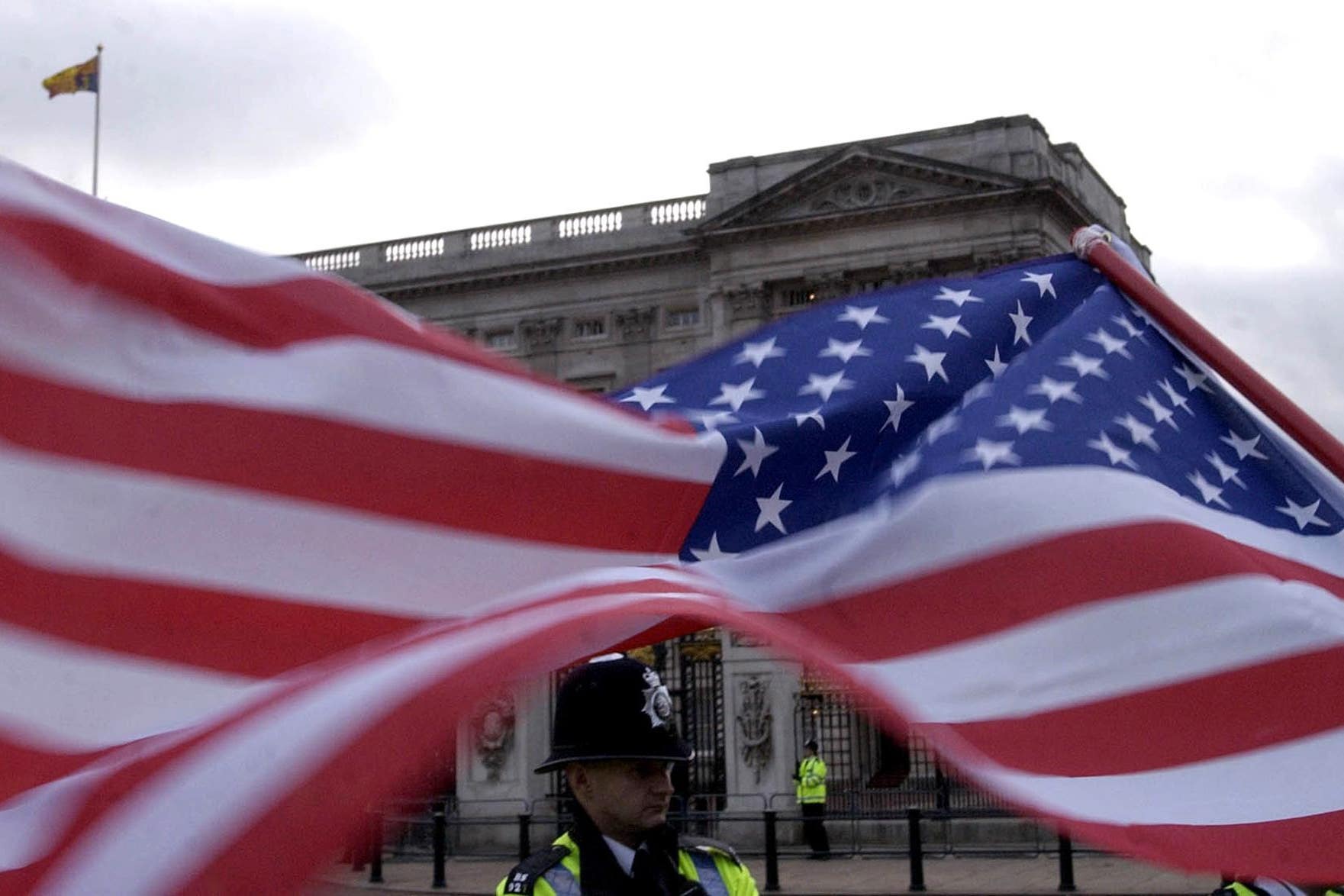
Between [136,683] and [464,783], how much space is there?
1236 inches

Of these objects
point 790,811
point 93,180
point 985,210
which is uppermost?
point 985,210

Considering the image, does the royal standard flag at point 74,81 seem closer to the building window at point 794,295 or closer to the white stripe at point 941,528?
the white stripe at point 941,528

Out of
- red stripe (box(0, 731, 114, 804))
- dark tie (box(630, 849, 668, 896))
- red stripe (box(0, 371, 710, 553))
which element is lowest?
dark tie (box(630, 849, 668, 896))

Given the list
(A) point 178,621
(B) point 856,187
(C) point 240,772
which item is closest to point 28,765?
(A) point 178,621

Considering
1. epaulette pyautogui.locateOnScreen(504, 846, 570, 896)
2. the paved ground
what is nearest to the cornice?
the paved ground

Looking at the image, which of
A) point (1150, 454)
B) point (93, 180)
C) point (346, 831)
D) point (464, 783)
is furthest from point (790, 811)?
point (346, 831)

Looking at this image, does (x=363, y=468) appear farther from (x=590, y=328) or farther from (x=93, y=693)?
(x=590, y=328)

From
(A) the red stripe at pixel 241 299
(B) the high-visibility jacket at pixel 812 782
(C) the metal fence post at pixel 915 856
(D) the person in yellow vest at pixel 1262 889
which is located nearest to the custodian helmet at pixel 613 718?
(A) the red stripe at pixel 241 299

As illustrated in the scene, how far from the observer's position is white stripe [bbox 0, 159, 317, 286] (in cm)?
333

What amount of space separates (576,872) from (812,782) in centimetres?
2188

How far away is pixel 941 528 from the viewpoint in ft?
13.0

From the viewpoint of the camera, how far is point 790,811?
89.1 feet

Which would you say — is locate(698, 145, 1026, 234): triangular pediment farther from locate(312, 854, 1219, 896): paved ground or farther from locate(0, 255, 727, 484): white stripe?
locate(0, 255, 727, 484): white stripe

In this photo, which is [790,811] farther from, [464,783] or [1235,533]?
[1235,533]
